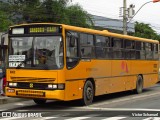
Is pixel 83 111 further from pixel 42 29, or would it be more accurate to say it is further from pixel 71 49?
pixel 42 29

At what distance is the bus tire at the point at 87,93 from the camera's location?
1545 centimetres

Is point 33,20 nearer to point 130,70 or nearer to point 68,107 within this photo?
point 130,70

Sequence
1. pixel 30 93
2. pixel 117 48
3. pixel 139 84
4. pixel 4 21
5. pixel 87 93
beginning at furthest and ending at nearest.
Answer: pixel 4 21 → pixel 139 84 → pixel 117 48 → pixel 87 93 → pixel 30 93

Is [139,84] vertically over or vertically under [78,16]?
under

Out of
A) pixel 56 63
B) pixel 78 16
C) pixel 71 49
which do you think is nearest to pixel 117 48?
pixel 71 49

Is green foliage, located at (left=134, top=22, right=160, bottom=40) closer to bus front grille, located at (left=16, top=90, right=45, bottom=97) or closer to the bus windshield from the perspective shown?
the bus windshield

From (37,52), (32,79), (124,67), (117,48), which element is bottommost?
(32,79)

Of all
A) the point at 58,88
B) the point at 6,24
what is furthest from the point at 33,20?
the point at 58,88

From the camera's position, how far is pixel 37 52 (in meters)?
14.4

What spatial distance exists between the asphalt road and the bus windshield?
1563 mm

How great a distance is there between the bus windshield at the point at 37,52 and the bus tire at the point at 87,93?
1.97 m

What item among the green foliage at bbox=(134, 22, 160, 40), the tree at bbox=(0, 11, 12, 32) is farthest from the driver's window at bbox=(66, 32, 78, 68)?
the green foliage at bbox=(134, 22, 160, 40)

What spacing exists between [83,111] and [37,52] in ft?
8.45

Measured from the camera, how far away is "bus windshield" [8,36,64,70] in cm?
1410
